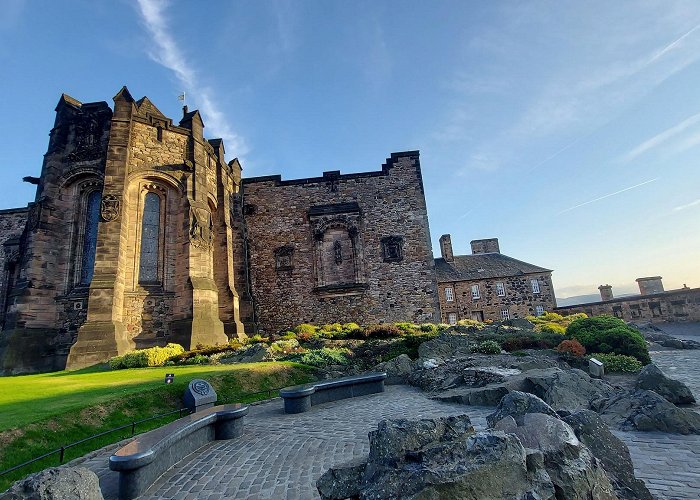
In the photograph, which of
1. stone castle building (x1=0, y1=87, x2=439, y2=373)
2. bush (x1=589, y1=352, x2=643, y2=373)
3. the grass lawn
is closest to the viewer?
the grass lawn

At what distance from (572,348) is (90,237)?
68.0 feet

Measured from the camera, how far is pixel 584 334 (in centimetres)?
1443

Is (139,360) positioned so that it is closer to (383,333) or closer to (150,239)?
(150,239)

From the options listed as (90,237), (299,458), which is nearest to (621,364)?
(299,458)

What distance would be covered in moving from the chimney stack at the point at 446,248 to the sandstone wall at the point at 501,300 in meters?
4.31

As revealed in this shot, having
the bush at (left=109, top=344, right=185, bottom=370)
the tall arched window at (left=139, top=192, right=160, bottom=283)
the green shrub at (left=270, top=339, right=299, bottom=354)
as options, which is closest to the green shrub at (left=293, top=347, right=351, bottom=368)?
the green shrub at (left=270, top=339, right=299, bottom=354)

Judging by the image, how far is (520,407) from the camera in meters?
4.54

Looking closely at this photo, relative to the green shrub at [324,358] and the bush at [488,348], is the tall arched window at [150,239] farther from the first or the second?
the bush at [488,348]

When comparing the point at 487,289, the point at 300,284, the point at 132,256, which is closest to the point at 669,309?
the point at 487,289

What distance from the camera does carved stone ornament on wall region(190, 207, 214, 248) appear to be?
17000mm

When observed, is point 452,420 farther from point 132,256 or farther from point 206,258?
point 132,256

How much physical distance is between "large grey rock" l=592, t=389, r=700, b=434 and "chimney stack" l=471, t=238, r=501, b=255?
3351 cm

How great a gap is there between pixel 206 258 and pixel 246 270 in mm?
5562

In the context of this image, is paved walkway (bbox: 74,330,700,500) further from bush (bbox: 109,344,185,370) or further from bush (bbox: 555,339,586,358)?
bush (bbox: 109,344,185,370)
